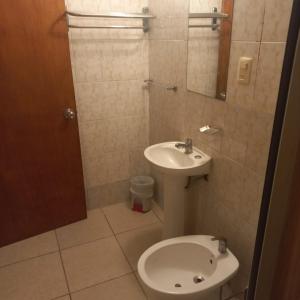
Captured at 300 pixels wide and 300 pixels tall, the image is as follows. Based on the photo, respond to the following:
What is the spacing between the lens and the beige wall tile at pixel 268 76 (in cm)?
113

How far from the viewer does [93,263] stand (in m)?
1.98

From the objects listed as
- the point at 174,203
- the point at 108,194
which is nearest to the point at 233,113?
the point at 174,203

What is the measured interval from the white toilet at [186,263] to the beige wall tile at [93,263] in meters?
0.42

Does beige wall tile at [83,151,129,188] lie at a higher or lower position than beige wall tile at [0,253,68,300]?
higher

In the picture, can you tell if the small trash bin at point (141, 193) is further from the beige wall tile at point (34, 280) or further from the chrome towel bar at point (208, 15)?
the chrome towel bar at point (208, 15)

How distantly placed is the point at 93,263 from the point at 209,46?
5.30ft

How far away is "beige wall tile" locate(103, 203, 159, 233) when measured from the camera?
7.73 feet

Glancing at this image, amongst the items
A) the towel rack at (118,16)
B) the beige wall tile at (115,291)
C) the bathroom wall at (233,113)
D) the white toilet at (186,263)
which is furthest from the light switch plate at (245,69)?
the beige wall tile at (115,291)

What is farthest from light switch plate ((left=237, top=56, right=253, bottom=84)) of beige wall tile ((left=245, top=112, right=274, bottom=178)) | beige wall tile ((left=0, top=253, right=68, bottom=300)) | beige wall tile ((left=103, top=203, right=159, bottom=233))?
beige wall tile ((left=0, top=253, right=68, bottom=300))

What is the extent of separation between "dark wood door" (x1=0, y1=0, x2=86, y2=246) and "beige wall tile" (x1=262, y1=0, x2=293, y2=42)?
1.29 m

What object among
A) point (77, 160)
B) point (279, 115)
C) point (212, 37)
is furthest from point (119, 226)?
point (279, 115)

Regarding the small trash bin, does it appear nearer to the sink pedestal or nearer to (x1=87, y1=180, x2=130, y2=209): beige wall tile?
(x1=87, y1=180, x2=130, y2=209): beige wall tile

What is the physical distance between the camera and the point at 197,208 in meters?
1.91

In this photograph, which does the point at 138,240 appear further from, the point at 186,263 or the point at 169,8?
the point at 169,8
